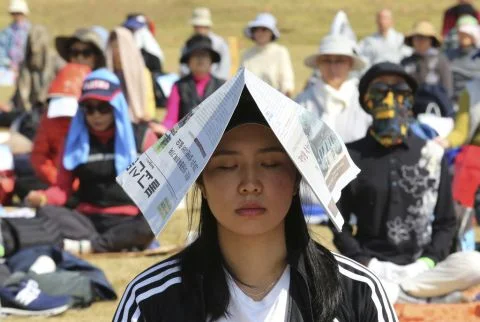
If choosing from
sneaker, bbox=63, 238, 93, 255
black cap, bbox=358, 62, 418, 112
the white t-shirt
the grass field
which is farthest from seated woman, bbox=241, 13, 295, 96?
the grass field

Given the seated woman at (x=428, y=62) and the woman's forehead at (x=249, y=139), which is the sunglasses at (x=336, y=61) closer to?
the seated woman at (x=428, y=62)

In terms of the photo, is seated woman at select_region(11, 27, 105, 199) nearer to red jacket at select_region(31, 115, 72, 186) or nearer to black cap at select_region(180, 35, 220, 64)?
red jacket at select_region(31, 115, 72, 186)

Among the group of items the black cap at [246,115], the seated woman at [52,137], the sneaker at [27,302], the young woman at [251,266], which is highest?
the black cap at [246,115]

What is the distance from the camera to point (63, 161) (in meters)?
9.12

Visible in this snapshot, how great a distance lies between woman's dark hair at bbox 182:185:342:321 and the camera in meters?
2.87

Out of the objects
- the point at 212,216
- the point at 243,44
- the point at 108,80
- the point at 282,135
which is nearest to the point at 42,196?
the point at 108,80

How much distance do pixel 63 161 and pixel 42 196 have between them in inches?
11.2

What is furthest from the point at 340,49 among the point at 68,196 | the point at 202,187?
the point at 202,187

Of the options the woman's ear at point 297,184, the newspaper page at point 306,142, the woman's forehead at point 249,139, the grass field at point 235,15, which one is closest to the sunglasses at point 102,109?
the woman's ear at point 297,184

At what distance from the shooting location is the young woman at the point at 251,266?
284 centimetres

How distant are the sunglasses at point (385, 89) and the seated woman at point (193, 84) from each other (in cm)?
409

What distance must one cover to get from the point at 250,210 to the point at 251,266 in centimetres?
17

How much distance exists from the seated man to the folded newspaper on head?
14.3 ft

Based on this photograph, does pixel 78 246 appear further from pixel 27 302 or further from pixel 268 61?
pixel 268 61
